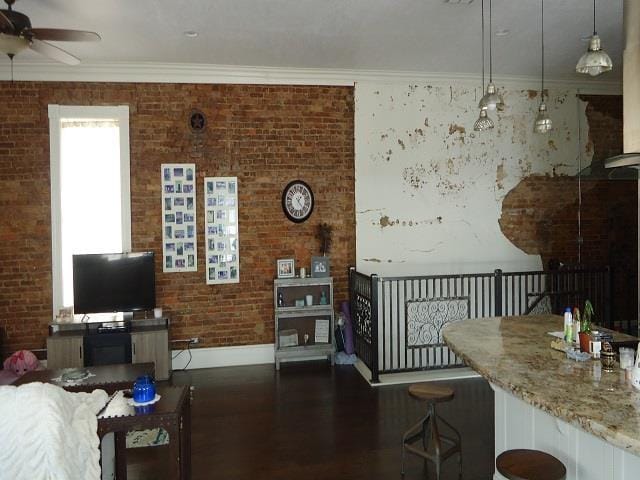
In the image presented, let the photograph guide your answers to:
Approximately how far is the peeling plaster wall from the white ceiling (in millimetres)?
482

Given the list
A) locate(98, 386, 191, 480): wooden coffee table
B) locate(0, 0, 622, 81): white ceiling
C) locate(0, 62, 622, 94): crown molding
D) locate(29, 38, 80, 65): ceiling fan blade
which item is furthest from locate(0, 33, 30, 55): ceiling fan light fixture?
locate(98, 386, 191, 480): wooden coffee table

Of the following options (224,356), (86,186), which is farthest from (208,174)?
(224,356)

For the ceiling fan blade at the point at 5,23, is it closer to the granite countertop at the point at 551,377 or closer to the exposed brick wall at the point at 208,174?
the exposed brick wall at the point at 208,174

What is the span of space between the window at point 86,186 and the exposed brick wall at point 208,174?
3.7 inches

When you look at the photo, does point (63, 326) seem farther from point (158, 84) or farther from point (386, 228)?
point (386, 228)

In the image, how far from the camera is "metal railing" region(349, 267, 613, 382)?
16.7 feet

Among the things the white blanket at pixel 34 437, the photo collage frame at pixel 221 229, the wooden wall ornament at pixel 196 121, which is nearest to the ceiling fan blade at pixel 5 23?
the white blanket at pixel 34 437

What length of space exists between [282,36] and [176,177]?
6.27ft

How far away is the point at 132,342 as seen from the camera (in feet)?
16.0

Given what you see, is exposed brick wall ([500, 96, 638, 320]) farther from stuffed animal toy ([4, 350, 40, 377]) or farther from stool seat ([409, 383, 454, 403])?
stuffed animal toy ([4, 350, 40, 377])

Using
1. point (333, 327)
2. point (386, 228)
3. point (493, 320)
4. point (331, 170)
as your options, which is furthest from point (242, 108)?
point (493, 320)

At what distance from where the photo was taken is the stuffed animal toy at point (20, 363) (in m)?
4.73

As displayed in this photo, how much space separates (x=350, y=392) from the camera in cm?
461

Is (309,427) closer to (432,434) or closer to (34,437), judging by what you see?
(432,434)
